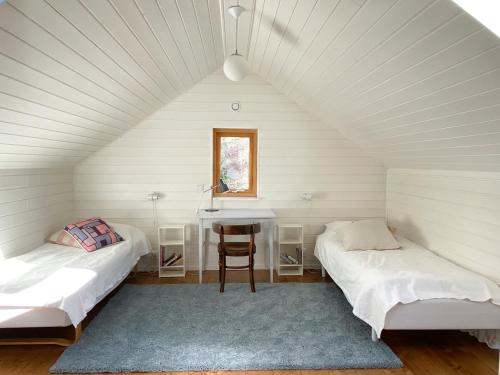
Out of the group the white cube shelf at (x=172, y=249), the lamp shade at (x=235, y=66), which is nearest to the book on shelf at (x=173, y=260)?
the white cube shelf at (x=172, y=249)

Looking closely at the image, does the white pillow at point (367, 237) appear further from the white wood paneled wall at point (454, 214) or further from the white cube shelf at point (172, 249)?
the white cube shelf at point (172, 249)

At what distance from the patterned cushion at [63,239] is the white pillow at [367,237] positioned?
2584 mm

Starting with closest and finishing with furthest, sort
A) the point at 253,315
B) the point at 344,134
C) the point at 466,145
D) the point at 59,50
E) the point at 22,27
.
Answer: the point at 22,27, the point at 59,50, the point at 466,145, the point at 253,315, the point at 344,134

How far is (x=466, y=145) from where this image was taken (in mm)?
2229

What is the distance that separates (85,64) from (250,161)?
92.4 inches

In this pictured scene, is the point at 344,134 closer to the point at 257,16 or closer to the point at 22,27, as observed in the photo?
the point at 257,16

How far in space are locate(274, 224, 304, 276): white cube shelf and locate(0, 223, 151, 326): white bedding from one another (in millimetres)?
1617

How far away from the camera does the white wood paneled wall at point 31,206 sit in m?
2.70

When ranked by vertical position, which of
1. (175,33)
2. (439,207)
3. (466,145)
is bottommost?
(439,207)

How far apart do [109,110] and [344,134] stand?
2559mm

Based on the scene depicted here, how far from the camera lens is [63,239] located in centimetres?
321

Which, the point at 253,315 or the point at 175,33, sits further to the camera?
the point at 253,315

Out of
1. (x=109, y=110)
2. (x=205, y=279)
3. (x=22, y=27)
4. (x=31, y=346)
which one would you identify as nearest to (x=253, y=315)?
(x=205, y=279)

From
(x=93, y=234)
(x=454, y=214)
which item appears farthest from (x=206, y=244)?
(x=454, y=214)
